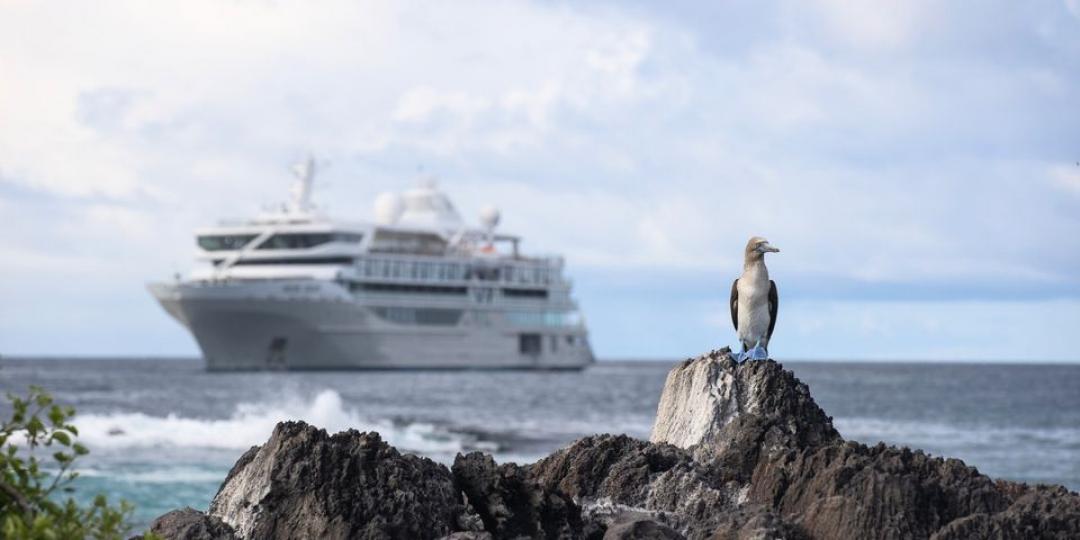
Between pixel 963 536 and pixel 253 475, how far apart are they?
218 cm

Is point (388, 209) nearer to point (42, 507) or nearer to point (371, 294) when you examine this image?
point (371, 294)

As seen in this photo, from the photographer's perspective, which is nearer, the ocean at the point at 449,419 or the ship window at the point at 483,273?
the ocean at the point at 449,419

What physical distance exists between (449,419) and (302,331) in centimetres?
3466

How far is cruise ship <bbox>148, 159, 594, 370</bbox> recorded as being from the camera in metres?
73.5

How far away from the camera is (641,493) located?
563 centimetres

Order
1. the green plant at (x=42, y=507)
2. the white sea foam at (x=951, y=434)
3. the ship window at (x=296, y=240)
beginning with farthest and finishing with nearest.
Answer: the ship window at (x=296, y=240), the white sea foam at (x=951, y=434), the green plant at (x=42, y=507)

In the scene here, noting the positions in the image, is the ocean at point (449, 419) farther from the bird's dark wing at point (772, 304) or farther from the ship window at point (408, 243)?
the ship window at point (408, 243)

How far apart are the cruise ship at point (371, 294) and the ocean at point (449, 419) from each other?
5167 mm

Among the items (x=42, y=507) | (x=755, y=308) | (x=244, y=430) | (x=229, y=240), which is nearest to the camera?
(x=42, y=507)

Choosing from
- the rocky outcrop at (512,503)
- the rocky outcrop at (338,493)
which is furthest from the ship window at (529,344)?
the rocky outcrop at (338,493)

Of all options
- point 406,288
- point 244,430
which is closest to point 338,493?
point 244,430

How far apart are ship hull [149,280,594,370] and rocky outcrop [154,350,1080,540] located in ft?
217

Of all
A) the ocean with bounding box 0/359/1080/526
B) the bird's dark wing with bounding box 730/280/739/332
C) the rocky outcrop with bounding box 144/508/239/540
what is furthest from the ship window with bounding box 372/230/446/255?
the rocky outcrop with bounding box 144/508/239/540

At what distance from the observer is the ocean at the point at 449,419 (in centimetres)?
2505
